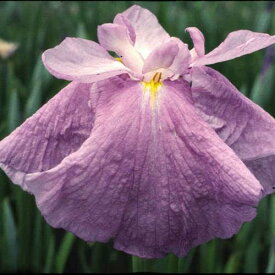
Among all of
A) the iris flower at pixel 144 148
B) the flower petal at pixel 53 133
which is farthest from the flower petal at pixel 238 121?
the flower petal at pixel 53 133

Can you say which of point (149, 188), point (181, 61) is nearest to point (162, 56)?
point (181, 61)

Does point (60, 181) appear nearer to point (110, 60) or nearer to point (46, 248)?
point (110, 60)

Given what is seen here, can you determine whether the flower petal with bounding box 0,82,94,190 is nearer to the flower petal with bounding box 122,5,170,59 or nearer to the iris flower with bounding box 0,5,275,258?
the iris flower with bounding box 0,5,275,258

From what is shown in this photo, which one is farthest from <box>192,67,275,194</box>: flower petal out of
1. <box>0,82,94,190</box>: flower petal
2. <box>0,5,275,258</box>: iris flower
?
<box>0,82,94,190</box>: flower petal

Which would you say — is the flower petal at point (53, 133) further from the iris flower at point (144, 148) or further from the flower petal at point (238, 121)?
the flower petal at point (238, 121)

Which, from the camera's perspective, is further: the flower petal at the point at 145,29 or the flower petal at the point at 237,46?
the flower petal at the point at 145,29

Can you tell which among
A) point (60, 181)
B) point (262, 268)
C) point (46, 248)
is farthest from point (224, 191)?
point (262, 268)
